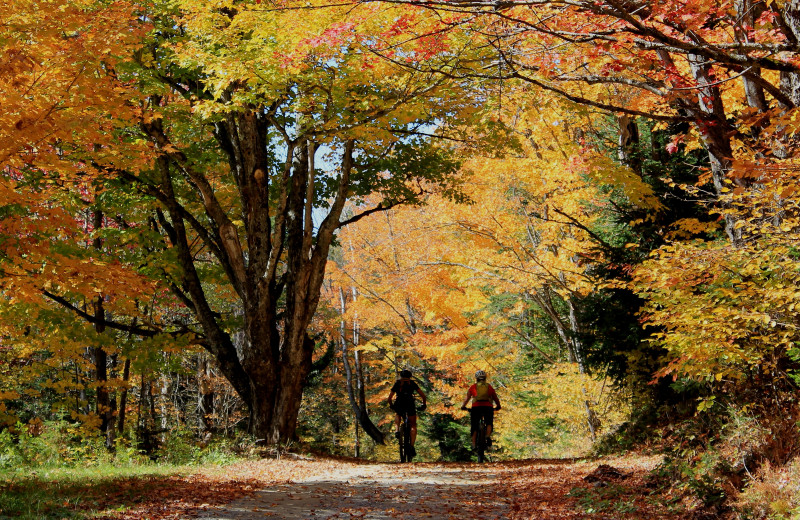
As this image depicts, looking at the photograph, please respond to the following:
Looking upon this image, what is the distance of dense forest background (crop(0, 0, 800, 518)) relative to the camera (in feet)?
17.1

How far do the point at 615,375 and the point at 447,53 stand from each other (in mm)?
6001

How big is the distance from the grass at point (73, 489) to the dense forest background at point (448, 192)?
70.2 inches

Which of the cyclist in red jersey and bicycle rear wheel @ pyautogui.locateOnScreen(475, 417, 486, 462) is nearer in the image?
the cyclist in red jersey

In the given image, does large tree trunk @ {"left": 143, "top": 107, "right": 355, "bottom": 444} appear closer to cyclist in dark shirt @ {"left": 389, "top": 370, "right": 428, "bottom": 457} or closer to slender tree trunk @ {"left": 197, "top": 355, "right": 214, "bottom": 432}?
cyclist in dark shirt @ {"left": 389, "top": 370, "right": 428, "bottom": 457}

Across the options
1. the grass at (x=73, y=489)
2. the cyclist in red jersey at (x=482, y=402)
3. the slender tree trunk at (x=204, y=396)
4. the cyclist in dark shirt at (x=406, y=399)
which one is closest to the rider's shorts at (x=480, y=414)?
the cyclist in red jersey at (x=482, y=402)

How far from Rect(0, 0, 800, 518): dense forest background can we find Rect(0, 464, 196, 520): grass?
1782 millimetres

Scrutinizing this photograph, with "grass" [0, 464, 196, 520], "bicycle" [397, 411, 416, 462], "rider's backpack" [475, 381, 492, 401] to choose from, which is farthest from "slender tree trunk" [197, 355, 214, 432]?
"grass" [0, 464, 196, 520]

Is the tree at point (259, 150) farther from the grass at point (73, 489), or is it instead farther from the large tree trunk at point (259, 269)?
the grass at point (73, 489)

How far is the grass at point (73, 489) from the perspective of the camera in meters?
4.96

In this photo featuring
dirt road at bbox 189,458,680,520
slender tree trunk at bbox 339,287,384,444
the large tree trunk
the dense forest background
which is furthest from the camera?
slender tree trunk at bbox 339,287,384,444

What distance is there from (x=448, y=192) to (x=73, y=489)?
366 inches

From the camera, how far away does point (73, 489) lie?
19.9 feet

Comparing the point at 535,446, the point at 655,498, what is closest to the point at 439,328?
the point at 535,446

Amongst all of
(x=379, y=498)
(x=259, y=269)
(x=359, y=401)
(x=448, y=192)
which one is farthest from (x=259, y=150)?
(x=359, y=401)
